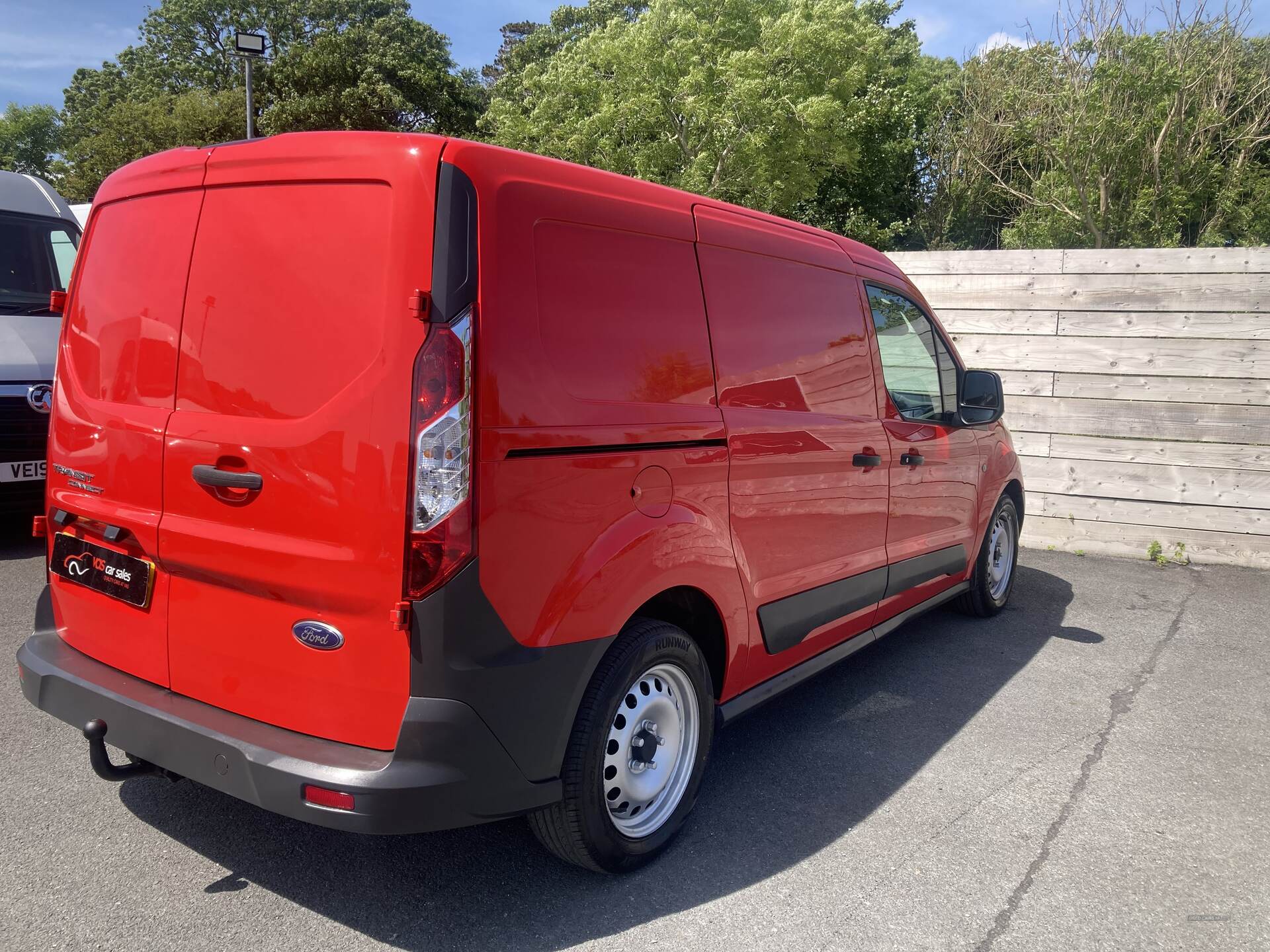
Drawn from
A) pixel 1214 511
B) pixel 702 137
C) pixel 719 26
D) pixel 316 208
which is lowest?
pixel 1214 511

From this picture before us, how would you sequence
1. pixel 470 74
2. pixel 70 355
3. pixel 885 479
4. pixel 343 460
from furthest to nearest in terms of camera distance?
pixel 470 74 < pixel 885 479 < pixel 70 355 < pixel 343 460

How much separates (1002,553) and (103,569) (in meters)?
5.04

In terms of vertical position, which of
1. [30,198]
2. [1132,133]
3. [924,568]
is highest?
[1132,133]

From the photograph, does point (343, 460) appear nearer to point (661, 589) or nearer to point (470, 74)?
point (661, 589)

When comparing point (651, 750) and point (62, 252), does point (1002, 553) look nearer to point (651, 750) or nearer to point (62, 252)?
point (651, 750)

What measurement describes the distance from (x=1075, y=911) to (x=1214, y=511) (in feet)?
18.3

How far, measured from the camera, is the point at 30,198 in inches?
292

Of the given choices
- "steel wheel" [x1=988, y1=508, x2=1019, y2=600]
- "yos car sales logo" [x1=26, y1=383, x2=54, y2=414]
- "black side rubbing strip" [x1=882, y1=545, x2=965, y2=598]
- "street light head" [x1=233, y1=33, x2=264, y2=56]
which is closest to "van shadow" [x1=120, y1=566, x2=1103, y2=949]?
"black side rubbing strip" [x1=882, y1=545, x2=965, y2=598]

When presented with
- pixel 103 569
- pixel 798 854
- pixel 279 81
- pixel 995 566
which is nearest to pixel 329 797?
pixel 103 569

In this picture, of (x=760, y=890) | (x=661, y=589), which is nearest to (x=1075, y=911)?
(x=760, y=890)

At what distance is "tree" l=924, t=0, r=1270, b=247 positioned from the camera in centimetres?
1981

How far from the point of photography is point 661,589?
280 cm

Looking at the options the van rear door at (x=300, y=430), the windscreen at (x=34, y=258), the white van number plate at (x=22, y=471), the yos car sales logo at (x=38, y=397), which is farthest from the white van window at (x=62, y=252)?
the van rear door at (x=300, y=430)

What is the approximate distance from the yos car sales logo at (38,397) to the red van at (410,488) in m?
3.73
